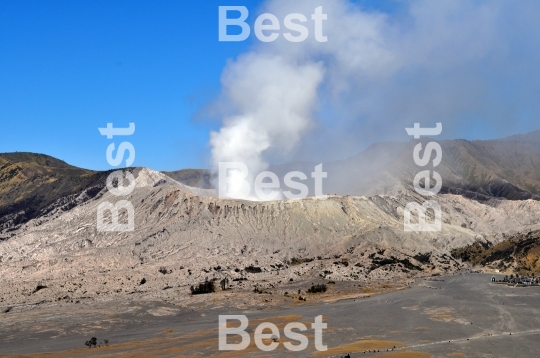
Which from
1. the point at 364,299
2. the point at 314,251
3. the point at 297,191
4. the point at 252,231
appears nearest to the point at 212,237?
the point at 252,231

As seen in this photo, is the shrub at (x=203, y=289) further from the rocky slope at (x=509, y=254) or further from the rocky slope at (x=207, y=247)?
the rocky slope at (x=509, y=254)

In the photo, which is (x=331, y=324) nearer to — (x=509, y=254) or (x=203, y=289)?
(x=203, y=289)

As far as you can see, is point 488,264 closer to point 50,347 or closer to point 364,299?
point 364,299

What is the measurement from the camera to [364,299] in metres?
68.8

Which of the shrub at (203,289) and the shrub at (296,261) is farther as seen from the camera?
the shrub at (296,261)

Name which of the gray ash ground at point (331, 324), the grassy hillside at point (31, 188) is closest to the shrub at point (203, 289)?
the gray ash ground at point (331, 324)

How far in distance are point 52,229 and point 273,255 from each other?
40.2m

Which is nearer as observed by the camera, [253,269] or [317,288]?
[317,288]

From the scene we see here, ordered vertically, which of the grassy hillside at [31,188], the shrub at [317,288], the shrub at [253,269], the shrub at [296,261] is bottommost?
the shrub at [317,288]

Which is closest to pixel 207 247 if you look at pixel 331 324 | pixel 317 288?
pixel 317 288

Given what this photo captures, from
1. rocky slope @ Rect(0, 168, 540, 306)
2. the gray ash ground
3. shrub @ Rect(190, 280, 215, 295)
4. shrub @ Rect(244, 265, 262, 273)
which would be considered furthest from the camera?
shrub @ Rect(244, 265, 262, 273)

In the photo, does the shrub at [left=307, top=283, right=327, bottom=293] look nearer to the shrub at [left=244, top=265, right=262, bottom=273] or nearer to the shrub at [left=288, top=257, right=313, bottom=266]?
the shrub at [left=244, top=265, right=262, bottom=273]

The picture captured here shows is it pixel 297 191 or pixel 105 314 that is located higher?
pixel 297 191

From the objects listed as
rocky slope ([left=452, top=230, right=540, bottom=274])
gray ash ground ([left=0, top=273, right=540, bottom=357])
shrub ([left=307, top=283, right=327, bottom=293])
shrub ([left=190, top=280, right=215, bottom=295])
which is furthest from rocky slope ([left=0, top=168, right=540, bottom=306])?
gray ash ground ([left=0, top=273, right=540, bottom=357])
